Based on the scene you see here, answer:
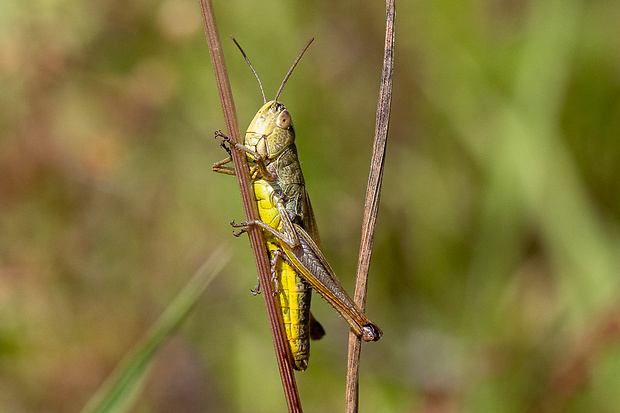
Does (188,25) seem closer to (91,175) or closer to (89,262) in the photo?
(91,175)

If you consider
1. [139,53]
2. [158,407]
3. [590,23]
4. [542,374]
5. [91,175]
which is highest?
[590,23]

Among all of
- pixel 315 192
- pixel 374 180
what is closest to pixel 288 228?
pixel 374 180

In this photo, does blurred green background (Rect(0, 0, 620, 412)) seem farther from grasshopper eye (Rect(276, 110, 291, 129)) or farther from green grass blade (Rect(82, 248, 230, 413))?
green grass blade (Rect(82, 248, 230, 413))

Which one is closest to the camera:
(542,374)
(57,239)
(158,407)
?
(542,374)

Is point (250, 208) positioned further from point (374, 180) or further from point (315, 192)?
point (315, 192)

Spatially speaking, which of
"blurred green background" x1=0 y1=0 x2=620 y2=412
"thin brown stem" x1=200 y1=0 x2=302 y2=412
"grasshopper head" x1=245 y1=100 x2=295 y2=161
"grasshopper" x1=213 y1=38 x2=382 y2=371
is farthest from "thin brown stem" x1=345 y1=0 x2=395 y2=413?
"blurred green background" x1=0 y1=0 x2=620 y2=412

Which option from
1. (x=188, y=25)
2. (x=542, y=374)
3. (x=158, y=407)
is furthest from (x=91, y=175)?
(x=542, y=374)

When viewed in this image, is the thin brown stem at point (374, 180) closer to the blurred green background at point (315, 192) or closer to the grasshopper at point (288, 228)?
the grasshopper at point (288, 228)
